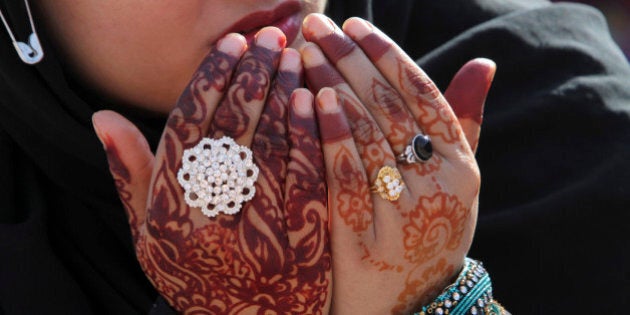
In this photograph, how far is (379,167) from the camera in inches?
46.4

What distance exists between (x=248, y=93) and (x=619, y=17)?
327cm

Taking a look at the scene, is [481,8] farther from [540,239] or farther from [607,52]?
[540,239]

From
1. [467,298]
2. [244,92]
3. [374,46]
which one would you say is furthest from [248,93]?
[467,298]

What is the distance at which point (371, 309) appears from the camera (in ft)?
4.06

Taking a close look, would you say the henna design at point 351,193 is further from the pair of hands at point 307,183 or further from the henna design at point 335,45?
the henna design at point 335,45

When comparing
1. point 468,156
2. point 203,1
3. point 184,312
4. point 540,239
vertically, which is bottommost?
point 540,239

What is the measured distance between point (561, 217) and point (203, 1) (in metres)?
0.91

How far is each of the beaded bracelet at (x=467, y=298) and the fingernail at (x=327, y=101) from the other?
A: 36 centimetres

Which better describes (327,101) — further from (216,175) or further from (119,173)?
(119,173)

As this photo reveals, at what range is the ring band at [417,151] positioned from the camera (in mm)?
1193

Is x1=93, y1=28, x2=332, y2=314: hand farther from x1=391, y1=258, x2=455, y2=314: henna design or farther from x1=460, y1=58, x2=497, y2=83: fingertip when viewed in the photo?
→ x1=460, y1=58, x2=497, y2=83: fingertip

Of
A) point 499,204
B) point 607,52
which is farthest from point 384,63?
point 607,52

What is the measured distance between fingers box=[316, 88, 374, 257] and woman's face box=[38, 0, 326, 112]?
0.28 metres

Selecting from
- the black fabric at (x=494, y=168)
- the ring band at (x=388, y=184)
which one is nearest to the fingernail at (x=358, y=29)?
the ring band at (x=388, y=184)
